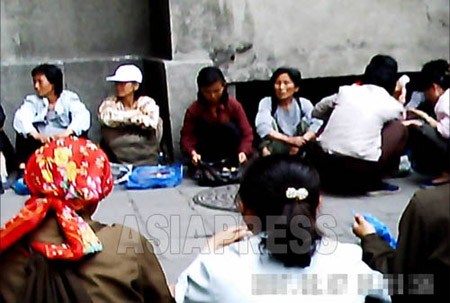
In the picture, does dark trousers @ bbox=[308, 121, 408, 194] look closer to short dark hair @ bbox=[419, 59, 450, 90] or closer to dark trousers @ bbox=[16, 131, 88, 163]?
short dark hair @ bbox=[419, 59, 450, 90]

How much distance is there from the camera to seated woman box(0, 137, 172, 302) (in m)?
2.39

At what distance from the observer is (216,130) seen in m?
6.63

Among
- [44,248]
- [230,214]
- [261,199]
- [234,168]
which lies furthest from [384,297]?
[234,168]

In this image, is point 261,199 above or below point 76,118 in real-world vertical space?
above

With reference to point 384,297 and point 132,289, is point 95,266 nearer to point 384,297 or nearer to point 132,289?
point 132,289

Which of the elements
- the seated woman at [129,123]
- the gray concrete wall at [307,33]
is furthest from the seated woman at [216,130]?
the gray concrete wall at [307,33]

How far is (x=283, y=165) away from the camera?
2316 mm

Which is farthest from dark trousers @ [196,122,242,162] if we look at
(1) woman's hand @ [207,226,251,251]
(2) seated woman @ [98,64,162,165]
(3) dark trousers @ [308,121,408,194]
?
(1) woman's hand @ [207,226,251,251]

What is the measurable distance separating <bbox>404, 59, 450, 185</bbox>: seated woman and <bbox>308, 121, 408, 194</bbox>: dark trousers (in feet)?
0.67

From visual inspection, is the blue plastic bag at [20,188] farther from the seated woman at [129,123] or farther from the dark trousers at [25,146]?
the seated woman at [129,123]

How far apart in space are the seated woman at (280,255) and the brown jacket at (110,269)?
262 millimetres

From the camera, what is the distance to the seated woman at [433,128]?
19.6 feet

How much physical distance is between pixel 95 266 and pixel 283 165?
2.12ft

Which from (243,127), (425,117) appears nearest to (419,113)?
(425,117)
